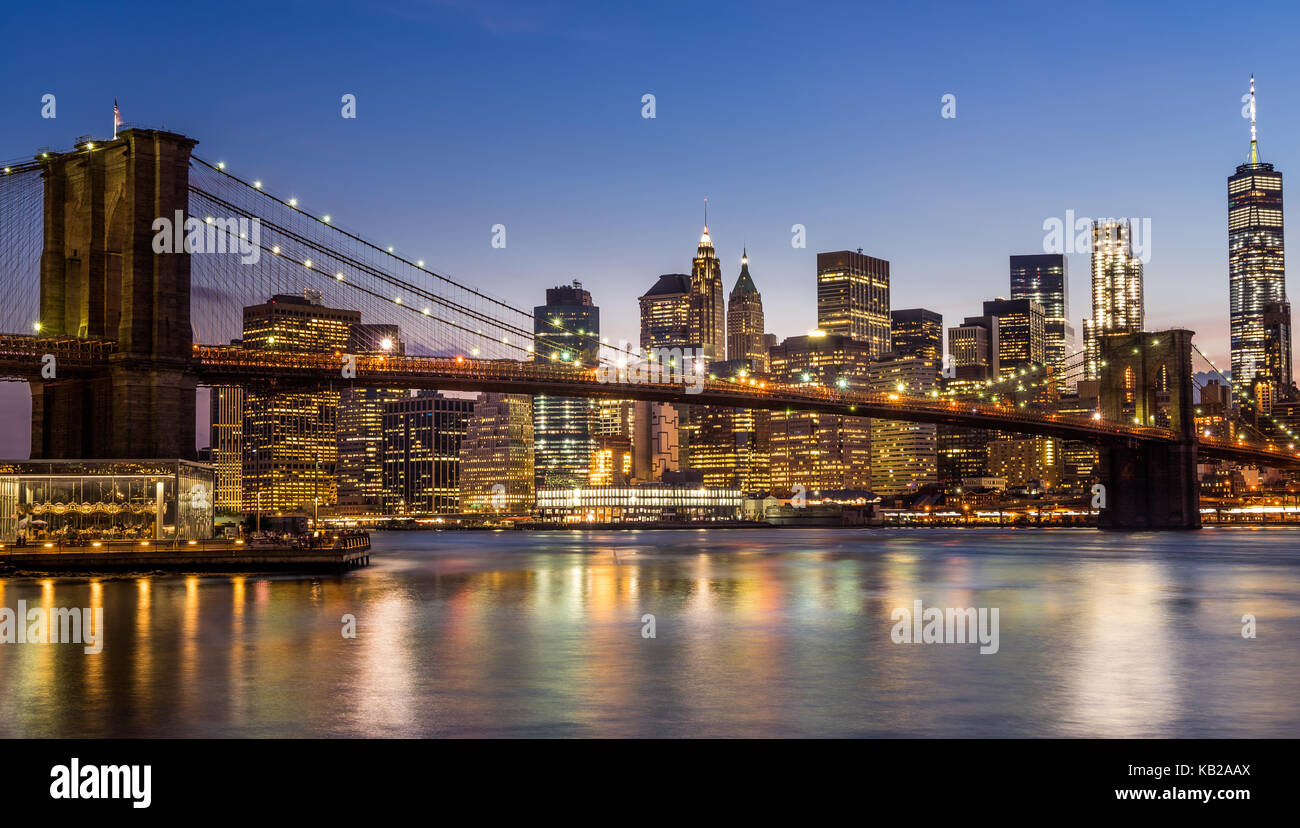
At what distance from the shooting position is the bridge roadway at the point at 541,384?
169 ft

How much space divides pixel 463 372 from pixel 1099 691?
178 ft

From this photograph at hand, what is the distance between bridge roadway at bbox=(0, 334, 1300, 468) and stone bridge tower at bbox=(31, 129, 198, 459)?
1547mm

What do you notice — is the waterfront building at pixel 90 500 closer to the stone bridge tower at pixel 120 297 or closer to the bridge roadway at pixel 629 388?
the stone bridge tower at pixel 120 297

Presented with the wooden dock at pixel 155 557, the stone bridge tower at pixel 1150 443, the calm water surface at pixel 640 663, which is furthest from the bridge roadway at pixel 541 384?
the calm water surface at pixel 640 663

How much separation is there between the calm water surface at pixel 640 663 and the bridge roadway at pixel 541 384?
482 inches

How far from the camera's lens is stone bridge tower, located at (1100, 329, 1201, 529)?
110 metres

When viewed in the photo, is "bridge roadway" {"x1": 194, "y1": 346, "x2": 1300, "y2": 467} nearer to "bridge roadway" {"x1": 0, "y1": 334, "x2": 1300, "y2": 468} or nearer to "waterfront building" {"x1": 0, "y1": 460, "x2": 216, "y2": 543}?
"bridge roadway" {"x1": 0, "y1": 334, "x2": 1300, "y2": 468}

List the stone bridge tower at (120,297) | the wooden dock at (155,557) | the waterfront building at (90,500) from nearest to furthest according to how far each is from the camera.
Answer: the wooden dock at (155,557) → the waterfront building at (90,500) → the stone bridge tower at (120,297)

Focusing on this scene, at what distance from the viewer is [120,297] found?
2083 inches

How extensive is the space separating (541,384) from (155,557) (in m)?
30.6
